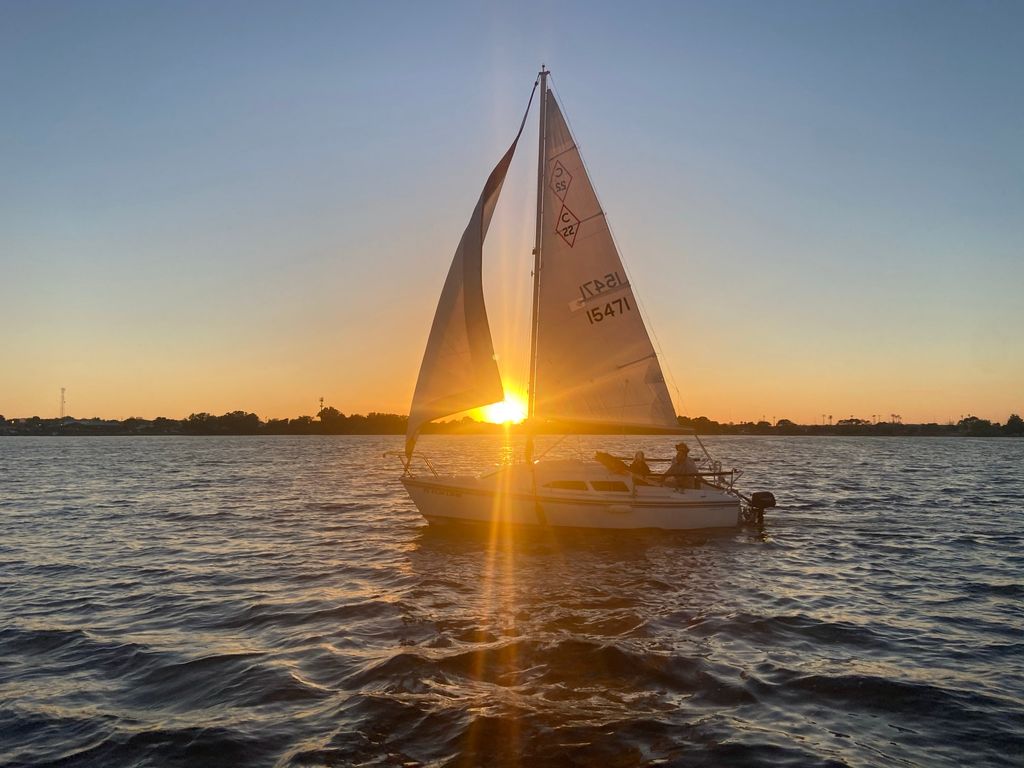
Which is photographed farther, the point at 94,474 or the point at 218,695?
the point at 94,474

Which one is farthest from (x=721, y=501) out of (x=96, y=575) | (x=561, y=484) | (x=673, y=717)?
(x=96, y=575)

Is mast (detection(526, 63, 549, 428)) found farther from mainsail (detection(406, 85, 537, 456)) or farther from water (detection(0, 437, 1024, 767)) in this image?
water (detection(0, 437, 1024, 767))

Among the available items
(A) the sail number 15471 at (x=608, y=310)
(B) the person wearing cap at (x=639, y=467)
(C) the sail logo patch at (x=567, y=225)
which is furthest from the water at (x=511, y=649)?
(C) the sail logo patch at (x=567, y=225)

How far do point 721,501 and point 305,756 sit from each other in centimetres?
1769

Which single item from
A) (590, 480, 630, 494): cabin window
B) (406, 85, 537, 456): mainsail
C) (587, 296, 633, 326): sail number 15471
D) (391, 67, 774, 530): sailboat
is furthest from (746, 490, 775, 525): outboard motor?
(406, 85, 537, 456): mainsail

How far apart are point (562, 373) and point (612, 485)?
12.7 ft

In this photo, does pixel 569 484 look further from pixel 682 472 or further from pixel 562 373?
pixel 682 472

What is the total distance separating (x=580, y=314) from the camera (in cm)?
2234

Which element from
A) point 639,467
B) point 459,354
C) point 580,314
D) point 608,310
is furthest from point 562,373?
point 639,467

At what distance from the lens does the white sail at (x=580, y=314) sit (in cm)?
2231

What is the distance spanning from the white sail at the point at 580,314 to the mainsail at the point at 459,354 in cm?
205

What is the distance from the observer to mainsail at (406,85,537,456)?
21.1 m

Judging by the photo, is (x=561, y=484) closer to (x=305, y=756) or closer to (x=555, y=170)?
(x=555, y=170)

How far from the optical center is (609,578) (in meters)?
17.1
